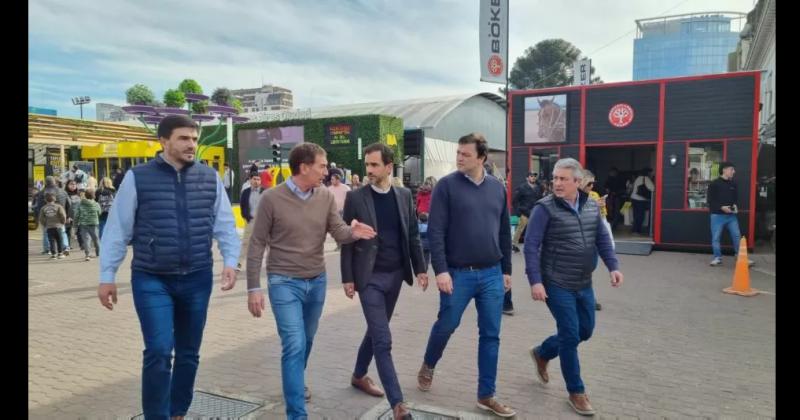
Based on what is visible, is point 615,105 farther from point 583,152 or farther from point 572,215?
point 572,215

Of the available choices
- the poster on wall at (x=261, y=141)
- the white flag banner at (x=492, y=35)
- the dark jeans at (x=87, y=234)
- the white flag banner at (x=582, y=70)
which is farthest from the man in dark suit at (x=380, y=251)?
the poster on wall at (x=261, y=141)

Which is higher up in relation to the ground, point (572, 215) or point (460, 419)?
point (572, 215)

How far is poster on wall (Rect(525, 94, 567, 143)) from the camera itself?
1270 cm

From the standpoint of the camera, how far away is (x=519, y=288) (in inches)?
314

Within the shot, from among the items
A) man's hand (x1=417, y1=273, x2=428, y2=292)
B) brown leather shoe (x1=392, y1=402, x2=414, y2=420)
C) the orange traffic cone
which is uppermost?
man's hand (x1=417, y1=273, x2=428, y2=292)

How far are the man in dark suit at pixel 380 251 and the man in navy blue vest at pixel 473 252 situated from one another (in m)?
0.19

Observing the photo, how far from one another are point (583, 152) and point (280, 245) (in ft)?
34.7

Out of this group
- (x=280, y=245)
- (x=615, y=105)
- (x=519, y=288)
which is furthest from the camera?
(x=615, y=105)

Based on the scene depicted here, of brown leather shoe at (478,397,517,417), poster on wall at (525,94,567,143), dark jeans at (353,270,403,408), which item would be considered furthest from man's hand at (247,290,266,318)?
poster on wall at (525,94,567,143)

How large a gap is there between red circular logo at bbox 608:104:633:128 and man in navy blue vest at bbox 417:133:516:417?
9.43 metres

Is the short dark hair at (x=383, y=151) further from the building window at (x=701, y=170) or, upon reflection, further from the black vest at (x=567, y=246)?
the building window at (x=701, y=170)

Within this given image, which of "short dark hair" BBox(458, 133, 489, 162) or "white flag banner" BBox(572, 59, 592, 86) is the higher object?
"white flag banner" BBox(572, 59, 592, 86)

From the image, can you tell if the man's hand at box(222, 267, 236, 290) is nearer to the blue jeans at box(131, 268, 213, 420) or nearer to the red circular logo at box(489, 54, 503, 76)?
the blue jeans at box(131, 268, 213, 420)
